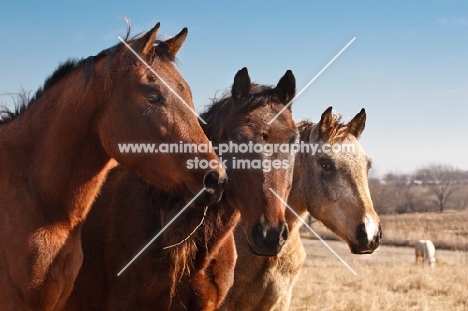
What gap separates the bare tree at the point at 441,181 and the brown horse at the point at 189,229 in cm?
5273

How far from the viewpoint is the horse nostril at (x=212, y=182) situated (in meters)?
3.28

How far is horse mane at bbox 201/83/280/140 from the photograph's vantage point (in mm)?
4551

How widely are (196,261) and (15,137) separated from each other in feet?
5.73

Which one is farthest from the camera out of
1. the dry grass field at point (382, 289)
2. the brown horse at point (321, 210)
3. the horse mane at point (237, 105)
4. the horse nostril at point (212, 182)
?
the dry grass field at point (382, 289)

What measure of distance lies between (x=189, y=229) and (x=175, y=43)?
59.7 inches

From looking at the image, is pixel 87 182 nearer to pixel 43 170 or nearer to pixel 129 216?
pixel 43 170

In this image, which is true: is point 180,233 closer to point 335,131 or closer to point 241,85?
point 241,85

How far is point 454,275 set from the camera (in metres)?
12.6

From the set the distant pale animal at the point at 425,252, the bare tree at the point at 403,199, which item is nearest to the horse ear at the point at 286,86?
the distant pale animal at the point at 425,252

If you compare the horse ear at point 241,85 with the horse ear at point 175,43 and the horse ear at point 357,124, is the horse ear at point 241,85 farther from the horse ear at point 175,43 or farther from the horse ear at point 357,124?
the horse ear at point 357,124

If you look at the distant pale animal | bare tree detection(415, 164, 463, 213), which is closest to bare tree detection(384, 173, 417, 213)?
bare tree detection(415, 164, 463, 213)

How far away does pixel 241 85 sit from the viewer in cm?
475

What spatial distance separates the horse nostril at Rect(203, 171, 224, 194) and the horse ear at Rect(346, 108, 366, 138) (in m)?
3.34

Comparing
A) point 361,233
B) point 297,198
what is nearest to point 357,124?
point 297,198
